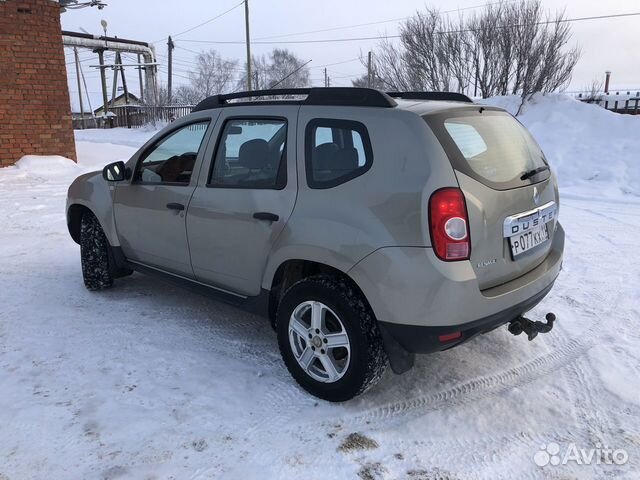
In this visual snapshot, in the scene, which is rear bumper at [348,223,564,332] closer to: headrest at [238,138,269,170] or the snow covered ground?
the snow covered ground

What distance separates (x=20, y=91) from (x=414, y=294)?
10670 millimetres

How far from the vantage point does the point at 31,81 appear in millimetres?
10508

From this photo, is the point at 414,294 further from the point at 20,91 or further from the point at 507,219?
the point at 20,91

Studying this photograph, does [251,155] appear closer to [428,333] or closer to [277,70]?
[428,333]

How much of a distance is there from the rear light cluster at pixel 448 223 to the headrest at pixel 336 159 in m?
0.53

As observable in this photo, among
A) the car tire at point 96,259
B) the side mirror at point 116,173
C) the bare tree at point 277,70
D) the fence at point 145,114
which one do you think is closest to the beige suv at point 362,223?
the side mirror at point 116,173

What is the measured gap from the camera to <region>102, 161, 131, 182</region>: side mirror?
4.27 metres

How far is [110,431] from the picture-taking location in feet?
8.94

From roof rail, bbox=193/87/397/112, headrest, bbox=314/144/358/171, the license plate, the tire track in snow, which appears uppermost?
roof rail, bbox=193/87/397/112

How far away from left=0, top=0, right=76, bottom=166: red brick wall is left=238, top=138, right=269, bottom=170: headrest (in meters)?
9.06

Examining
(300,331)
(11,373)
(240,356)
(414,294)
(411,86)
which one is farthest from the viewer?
(411,86)

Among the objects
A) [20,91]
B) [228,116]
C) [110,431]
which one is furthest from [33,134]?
[110,431]

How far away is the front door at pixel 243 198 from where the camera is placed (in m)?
3.14

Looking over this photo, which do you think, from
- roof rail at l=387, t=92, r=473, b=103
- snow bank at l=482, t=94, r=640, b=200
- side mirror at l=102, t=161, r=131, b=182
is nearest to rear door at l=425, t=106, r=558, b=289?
roof rail at l=387, t=92, r=473, b=103
